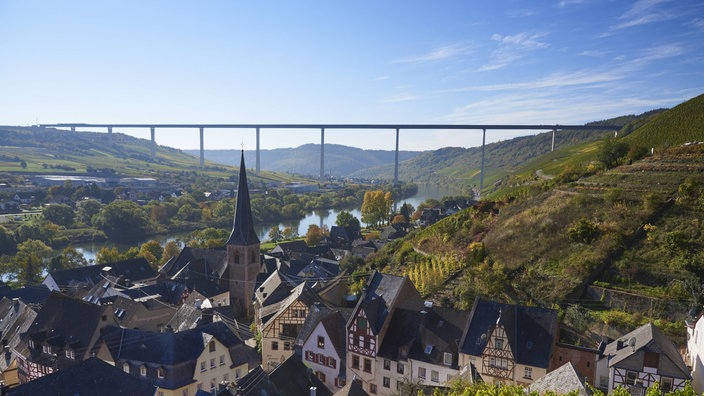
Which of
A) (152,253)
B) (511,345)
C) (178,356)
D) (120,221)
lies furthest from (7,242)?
(511,345)

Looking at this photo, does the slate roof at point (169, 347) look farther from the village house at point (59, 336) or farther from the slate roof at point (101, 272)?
the slate roof at point (101, 272)

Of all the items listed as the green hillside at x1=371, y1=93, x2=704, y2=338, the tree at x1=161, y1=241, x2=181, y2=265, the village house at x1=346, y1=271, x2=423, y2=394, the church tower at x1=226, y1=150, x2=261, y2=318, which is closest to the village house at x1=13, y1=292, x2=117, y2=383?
the church tower at x1=226, y1=150, x2=261, y2=318

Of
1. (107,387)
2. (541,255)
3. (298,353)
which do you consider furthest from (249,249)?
(541,255)

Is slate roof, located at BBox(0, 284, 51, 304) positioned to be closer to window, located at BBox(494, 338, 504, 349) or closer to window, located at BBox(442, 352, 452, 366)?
window, located at BBox(442, 352, 452, 366)

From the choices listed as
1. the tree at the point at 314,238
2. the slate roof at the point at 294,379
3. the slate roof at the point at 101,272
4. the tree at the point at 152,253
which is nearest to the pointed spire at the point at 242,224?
the slate roof at the point at 101,272

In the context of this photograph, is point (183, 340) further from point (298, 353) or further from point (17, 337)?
point (17, 337)

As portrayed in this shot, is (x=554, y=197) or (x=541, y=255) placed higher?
(x=554, y=197)

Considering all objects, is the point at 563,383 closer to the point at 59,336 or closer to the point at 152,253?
the point at 59,336
